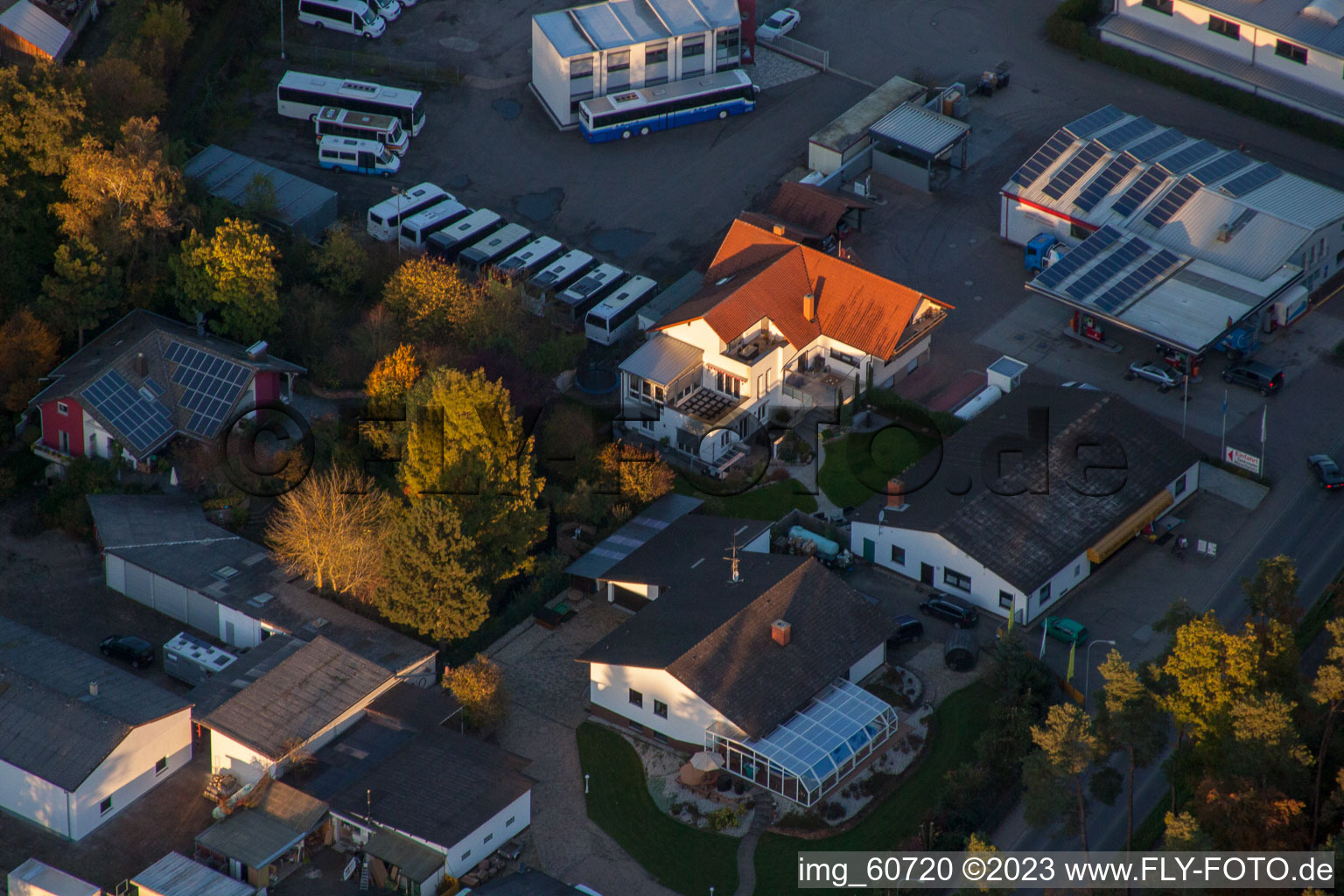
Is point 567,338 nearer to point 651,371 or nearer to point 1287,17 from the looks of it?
point 651,371

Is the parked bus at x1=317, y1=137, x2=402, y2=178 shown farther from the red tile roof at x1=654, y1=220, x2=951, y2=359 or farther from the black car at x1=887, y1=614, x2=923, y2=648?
the black car at x1=887, y1=614, x2=923, y2=648

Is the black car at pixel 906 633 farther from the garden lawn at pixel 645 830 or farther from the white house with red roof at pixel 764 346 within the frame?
the white house with red roof at pixel 764 346

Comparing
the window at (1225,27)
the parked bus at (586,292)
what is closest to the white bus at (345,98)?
the parked bus at (586,292)

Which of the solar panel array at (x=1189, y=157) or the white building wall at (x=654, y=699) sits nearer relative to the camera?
the white building wall at (x=654, y=699)

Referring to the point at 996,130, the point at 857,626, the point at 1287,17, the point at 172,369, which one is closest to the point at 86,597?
the point at 172,369

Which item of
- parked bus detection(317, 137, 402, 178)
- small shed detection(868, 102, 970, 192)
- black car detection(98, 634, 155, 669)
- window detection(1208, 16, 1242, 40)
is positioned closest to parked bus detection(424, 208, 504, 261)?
parked bus detection(317, 137, 402, 178)
